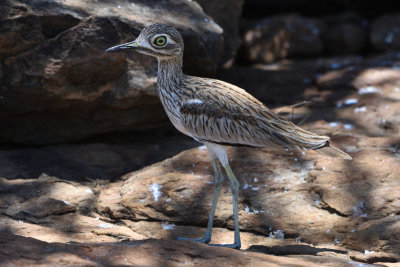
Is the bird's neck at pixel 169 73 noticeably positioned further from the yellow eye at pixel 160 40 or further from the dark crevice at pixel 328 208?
the dark crevice at pixel 328 208

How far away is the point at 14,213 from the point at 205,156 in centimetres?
184

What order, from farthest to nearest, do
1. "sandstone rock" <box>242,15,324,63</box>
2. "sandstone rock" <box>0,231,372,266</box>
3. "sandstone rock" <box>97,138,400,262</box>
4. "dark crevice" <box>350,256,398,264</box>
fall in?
"sandstone rock" <box>242,15,324,63</box> < "sandstone rock" <box>97,138,400,262</box> < "dark crevice" <box>350,256,398,264</box> < "sandstone rock" <box>0,231,372,266</box>

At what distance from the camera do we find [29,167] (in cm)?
516

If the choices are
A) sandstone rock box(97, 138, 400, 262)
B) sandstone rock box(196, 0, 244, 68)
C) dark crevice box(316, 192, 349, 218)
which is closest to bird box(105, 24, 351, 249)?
sandstone rock box(97, 138, 400, 262)

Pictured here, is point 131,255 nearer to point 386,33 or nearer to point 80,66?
point 80,66

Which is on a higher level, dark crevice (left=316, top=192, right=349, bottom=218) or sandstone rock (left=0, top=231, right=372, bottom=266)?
dark crevice (left=316, top=192, right=349, bottom=218)

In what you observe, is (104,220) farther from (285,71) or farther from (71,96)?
(285,71)

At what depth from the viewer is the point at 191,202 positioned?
4625 mm

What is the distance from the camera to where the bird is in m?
4.13

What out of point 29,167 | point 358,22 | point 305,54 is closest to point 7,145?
point 29,167

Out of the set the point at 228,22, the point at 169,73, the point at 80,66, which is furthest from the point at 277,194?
the point at 228,22

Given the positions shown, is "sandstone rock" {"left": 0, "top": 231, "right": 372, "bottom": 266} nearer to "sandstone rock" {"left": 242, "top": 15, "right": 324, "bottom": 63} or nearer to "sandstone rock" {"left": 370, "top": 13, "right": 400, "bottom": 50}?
"sandstone rock" {"left": 242, "top": 15, "right": 324, "bottom": 63}

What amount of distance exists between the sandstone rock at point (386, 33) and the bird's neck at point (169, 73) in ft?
18.5

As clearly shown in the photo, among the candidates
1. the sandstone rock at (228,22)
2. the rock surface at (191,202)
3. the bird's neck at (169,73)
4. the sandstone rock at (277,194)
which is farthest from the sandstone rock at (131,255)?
the sandstone rock at (228,22)
